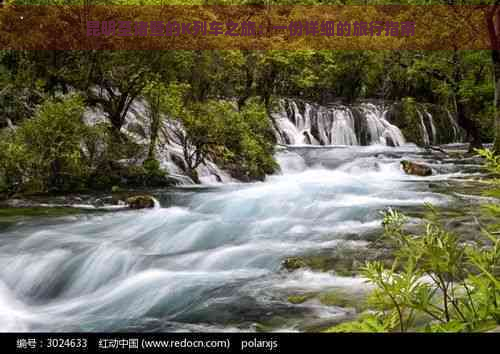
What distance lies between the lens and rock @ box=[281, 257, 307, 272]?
6.03 m

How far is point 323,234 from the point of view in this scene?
7.73m

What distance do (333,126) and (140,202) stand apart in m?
13.8

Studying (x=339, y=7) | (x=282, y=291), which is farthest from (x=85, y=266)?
(x=339, y=7)

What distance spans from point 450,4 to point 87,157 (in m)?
12.2

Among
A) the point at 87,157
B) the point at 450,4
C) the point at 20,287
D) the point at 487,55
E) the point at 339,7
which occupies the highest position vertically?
the point at 339,7

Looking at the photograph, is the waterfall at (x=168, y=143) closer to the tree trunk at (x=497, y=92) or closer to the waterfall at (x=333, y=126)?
the waterfall at (x=333, y=126)

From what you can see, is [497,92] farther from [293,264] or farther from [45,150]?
[45,150]

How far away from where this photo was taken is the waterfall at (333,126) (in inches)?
842

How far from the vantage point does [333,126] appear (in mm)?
22109

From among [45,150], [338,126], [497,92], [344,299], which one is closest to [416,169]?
[497,92]

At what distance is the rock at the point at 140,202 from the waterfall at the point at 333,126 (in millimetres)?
11435

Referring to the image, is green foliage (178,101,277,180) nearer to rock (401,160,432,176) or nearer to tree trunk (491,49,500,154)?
rock (401,160,432,176)

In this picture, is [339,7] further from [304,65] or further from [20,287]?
[20,287]

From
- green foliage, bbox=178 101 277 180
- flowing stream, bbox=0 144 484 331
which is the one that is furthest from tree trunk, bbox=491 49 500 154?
green foliage, bbox=178 101 277 180
